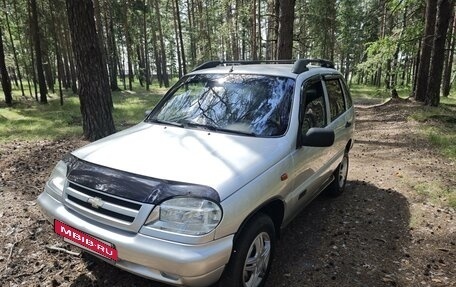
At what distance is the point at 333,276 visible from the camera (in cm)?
359

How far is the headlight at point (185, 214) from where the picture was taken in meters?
2.57

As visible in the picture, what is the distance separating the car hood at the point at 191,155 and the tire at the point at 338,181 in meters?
2.43

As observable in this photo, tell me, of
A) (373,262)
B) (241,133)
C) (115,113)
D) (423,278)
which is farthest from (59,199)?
(115,113)

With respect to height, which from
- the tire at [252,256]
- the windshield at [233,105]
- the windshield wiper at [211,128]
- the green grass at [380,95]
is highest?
the windshield at [233,105]

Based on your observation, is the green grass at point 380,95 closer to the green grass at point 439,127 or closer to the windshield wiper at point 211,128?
the green grass at point 439,127

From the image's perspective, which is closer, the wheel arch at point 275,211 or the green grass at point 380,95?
the wheel arch at point 275,211

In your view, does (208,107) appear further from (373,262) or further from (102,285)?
(373,262)

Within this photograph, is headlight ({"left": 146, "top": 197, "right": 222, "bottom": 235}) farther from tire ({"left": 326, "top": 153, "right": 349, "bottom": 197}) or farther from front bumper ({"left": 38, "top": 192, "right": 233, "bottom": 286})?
tire ({"left": 326, "top": 153, "right": 349, "bottom": 197})

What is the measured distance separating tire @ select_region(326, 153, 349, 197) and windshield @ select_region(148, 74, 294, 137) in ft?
6.75

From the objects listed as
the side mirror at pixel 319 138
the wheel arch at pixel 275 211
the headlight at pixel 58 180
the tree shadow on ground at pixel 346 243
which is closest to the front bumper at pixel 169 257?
the wheel arch at pixel 275 211

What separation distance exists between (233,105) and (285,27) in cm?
736

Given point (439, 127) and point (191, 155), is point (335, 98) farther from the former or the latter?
point (439, 127)

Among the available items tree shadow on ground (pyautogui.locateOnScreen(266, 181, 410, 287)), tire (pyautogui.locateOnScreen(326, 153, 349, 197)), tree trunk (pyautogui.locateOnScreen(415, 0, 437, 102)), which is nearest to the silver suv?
tree shadow on ground (pyautogui.locateOnScreen(266, 181, 410, 287))

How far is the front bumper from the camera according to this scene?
2.45 metres
